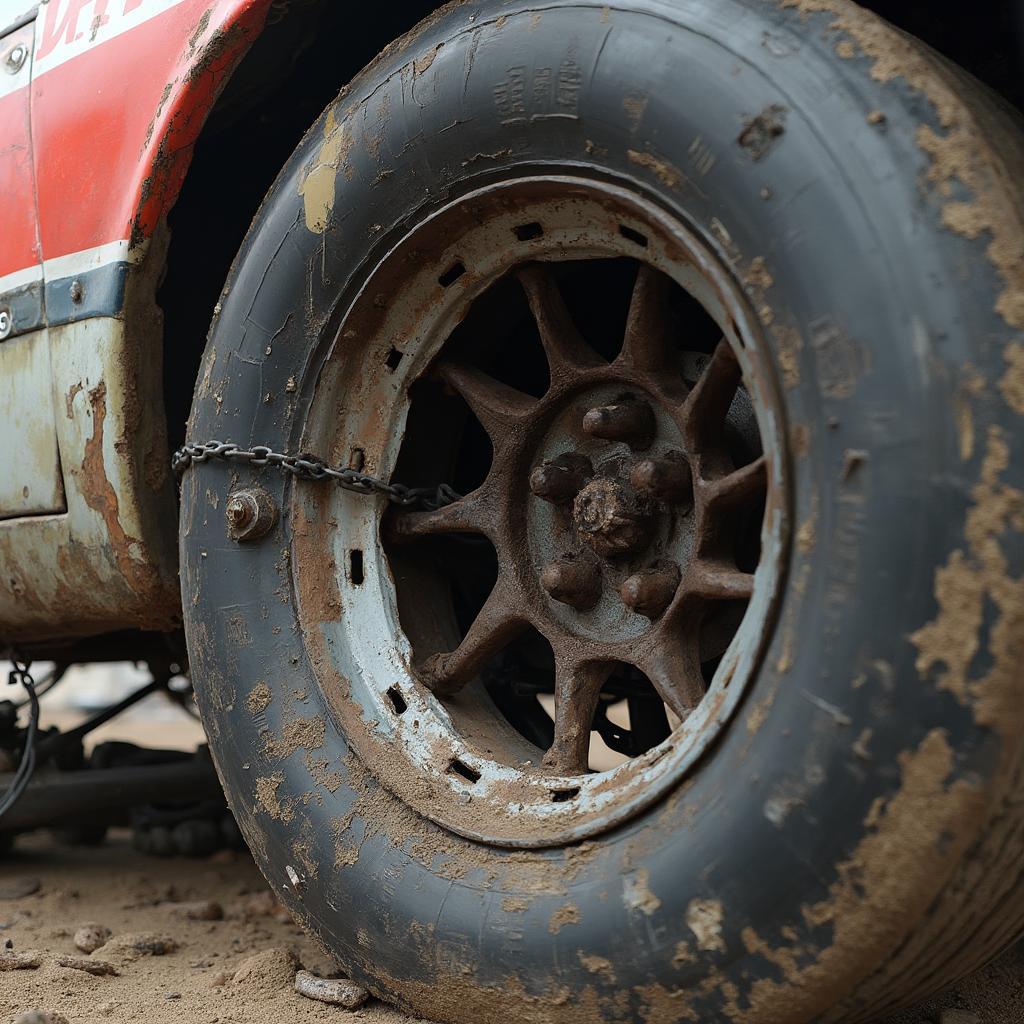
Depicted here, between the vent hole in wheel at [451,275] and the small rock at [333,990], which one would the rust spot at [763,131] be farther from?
the small rock at [333,990]

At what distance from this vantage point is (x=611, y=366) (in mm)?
1561

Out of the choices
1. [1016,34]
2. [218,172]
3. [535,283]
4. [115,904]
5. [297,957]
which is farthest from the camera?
[115,904]

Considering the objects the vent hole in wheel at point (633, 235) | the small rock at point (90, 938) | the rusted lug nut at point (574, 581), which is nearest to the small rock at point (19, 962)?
the small rock at point (90, 938)

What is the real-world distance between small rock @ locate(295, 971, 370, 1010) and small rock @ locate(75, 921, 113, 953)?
1.58ft

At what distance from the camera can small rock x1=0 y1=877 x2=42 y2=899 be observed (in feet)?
7.80

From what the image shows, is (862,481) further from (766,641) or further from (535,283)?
(535,283)

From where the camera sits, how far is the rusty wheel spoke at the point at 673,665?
145cm

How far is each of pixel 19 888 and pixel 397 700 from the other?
125cm

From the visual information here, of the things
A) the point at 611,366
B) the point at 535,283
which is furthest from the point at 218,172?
the point at 611,366

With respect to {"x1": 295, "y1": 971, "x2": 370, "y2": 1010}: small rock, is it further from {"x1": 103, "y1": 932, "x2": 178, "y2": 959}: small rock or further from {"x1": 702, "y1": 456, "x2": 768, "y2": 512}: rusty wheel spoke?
{"x1": 702, "y1": 456, "x2": 768, "y2": 512}: rusty wheel spoke

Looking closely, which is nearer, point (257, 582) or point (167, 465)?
point (257, 582)

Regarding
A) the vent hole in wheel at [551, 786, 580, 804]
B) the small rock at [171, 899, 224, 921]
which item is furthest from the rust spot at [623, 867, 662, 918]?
the small rock at [171, 899, 224, 921]

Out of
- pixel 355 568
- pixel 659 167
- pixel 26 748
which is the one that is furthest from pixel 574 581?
pixel 26 748

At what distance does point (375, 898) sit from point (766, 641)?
627mm
